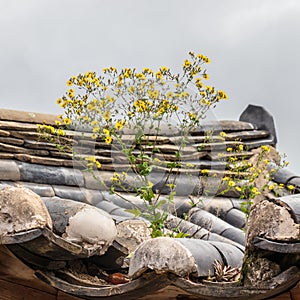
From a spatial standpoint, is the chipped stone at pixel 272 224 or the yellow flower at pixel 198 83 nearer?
the chipped stone at pixel 272 224

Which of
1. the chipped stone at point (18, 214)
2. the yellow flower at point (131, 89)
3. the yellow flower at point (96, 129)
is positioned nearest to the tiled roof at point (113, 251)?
the chipped stone at point (18, 214)

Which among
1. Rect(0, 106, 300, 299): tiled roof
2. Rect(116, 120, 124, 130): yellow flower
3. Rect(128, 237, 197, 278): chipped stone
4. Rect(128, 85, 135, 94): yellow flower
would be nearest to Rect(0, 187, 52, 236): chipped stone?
Rect(0, 106, 300, 299): tiled roof

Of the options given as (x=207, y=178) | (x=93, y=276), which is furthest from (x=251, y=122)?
(x=93, y=276)

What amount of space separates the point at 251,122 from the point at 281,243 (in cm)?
454

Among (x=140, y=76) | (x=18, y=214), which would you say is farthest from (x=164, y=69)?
(x=18, y=214)

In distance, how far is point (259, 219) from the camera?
257cm

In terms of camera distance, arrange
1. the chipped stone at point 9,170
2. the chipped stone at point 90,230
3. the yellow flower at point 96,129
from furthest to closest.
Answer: the chipped stone at point 9,170 < the yellow flower at point 96,129 < the chipped stone at point 90,230

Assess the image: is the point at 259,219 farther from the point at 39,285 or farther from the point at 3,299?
the point at 3,299

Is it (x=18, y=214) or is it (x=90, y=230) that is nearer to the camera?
(x=18, y=214)

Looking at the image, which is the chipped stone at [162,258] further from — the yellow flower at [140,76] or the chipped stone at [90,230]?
the yellow flower at [140,76]

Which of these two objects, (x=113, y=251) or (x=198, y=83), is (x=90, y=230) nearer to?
(x=113, y=251)

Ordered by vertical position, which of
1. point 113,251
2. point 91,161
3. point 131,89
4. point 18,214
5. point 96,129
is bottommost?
point 113,251

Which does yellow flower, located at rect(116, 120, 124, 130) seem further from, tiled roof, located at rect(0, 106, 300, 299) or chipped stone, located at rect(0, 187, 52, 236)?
chipped stone, located at rect(0, 187, 52, 236)

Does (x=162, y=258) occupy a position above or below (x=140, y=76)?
below
